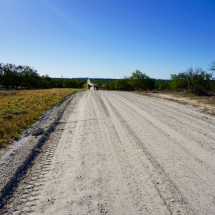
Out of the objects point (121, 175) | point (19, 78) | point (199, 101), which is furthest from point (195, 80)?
point (19, 78)

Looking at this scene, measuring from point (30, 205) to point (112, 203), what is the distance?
1.53 meters

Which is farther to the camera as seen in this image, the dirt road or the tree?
the tree

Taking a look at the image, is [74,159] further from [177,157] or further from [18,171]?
[177,157]

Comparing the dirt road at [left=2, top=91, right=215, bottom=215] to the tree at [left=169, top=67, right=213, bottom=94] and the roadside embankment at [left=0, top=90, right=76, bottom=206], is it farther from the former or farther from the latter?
the tree at [left=169, top=67, right=213, bottom=94]

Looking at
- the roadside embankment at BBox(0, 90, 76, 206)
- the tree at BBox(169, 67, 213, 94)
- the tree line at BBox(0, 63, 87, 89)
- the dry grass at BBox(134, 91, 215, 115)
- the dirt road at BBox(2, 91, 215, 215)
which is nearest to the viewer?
the dirt road at BBox(2, 91, 215, 215)

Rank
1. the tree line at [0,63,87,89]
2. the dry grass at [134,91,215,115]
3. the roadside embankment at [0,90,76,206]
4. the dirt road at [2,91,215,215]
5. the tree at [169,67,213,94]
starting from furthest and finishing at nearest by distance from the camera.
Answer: the tree line at [0,63,87,89], the tree at [169,67,213,94], the dry grass at [134,91,215,115], the roadside embankment at [0,90,76,206], the dirt road at [2,91,215,215]

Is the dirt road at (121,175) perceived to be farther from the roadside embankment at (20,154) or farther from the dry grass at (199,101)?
the dry grass at (199,101)

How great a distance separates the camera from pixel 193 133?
234 inches

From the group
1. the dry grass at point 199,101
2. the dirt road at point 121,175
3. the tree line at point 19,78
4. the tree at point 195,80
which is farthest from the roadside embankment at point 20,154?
the tree line at point 19,78

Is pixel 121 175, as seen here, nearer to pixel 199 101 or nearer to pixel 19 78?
pixel 199 101

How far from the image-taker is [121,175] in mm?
3381

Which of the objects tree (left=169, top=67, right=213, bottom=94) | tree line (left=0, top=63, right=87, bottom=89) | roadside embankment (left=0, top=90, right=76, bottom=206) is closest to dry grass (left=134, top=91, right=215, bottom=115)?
tree (left=169, top=67, right=213, bottom=94)

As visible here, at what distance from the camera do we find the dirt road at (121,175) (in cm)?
256

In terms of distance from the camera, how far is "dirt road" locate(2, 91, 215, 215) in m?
2.56
